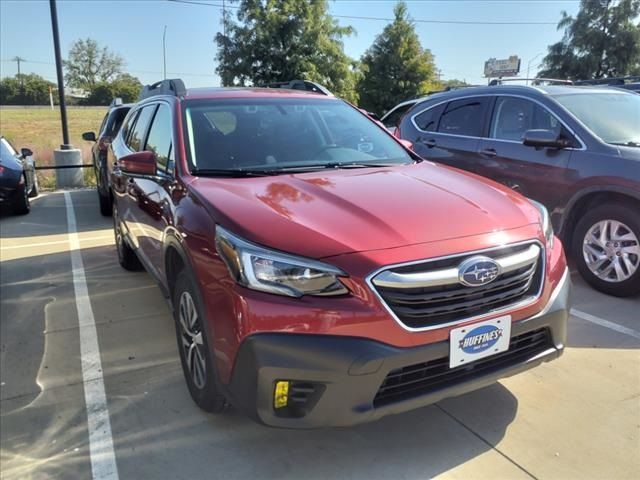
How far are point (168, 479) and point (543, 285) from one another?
1930 millimetres

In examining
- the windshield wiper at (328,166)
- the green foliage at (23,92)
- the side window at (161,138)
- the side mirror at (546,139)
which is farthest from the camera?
the green foliage at (23,92)

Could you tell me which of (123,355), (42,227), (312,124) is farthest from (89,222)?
(312,124)

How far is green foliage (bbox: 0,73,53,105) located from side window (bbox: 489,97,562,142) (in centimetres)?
9542

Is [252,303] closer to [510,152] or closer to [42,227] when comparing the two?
[510,152]

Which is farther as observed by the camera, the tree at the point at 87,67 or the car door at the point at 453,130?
the tree at the point at 87,67

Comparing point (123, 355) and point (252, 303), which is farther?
point (123, 355)

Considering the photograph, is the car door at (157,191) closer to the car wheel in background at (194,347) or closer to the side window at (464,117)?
the car wheel in background at (194,347)

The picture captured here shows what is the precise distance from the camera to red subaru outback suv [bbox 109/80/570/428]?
210 cm

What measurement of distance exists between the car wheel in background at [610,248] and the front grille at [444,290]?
2.33 m

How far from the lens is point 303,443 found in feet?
8.59

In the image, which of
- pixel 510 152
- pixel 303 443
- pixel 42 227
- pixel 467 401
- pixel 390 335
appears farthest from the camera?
pixel 42 227

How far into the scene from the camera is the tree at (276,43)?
22656 millimetres

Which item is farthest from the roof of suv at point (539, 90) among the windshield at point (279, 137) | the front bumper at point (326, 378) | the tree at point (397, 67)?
the tree at point (397, 67)

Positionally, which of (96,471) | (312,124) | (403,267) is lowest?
(96,471)
